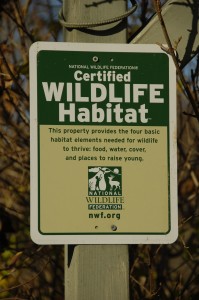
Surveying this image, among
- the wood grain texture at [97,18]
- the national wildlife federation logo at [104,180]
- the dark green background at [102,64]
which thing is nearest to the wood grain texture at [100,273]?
the national wildlife federation logo at [104,180]

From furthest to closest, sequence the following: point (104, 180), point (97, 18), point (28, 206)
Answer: point (28, 206), point (97, 18), point (104, 180)

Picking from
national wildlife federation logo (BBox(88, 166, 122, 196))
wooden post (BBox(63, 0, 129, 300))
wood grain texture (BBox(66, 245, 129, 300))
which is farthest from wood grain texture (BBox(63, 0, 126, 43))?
wood grain texture (BBox(66, 245, 129, 300))

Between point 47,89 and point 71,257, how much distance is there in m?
0.58

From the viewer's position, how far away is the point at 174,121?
7.23 feet

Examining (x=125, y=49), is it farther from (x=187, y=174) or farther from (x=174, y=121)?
(x=187, y=174)

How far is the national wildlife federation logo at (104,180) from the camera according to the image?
2.12 meters

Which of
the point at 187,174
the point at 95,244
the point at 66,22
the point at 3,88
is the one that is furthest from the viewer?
the point at 187,174

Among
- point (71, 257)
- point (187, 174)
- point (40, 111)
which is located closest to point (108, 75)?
point (40, 111)

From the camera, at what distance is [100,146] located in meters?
2.13

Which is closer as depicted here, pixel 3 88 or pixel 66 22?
pixel 66 22

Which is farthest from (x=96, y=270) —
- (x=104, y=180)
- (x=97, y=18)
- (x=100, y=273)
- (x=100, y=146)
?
(x=97, y=18)

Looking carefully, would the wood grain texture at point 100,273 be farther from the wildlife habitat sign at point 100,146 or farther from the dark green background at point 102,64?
the dark green background at point 102,64

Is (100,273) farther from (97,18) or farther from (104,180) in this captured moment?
(97,18)

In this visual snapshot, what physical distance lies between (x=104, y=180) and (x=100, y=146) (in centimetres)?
11
